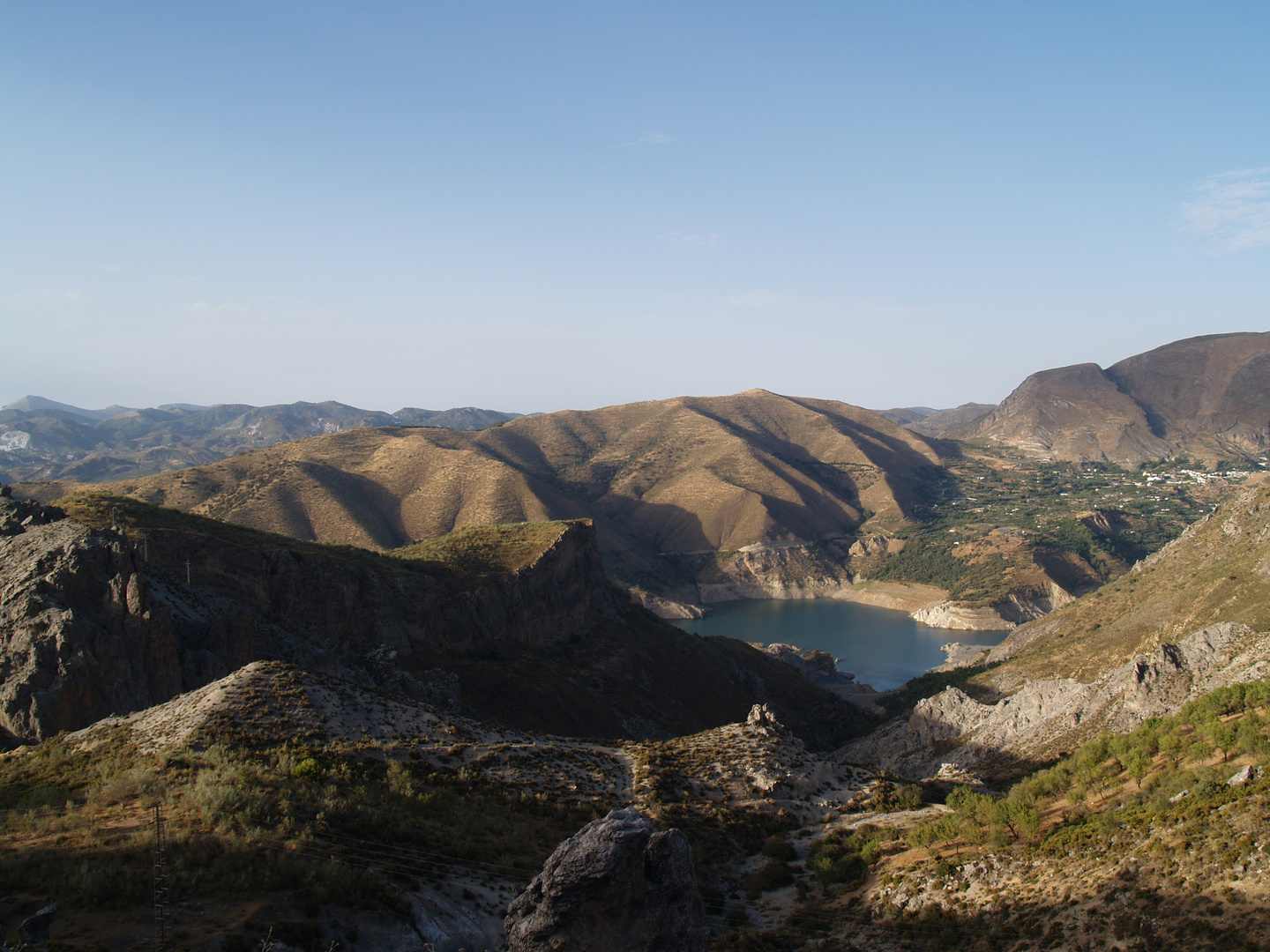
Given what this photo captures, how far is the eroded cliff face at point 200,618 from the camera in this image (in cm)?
2503

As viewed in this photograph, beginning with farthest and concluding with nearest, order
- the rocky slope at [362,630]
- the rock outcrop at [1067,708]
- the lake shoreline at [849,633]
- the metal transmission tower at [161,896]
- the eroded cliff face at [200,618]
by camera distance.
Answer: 1. the lake shoreline at [849,633]
2. the rock outcrop at [1067,708]
3. the rocky slope at [362,630]
4. the eroded cliff face at [200,618]
5. the metal transmission tower at [161,896]

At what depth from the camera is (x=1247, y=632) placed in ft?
114

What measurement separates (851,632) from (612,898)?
118967 mm

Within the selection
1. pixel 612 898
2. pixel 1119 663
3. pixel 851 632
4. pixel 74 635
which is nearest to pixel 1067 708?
pixel 1119 663

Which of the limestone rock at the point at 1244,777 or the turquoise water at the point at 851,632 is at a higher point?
the limestone rock at the point at 1244,777

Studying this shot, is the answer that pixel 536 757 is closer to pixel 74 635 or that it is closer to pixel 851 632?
pixel 74 635

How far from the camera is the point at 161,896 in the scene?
468 inches

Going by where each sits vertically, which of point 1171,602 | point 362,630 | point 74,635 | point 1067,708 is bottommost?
point 1067,708

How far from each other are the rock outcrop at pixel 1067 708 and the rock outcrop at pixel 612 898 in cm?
2526

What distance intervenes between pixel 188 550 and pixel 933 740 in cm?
4432

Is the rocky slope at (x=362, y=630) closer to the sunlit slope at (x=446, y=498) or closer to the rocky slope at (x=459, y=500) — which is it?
the rocky slope at (x=459, y=500)

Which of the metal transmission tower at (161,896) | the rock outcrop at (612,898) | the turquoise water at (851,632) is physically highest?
the metal transmission tower at (161,896)

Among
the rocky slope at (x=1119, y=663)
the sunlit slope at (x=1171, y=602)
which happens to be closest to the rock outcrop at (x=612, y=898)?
the rocky slope at (x=1119, y=663)

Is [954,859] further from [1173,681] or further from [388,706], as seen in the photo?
[1173,681]
